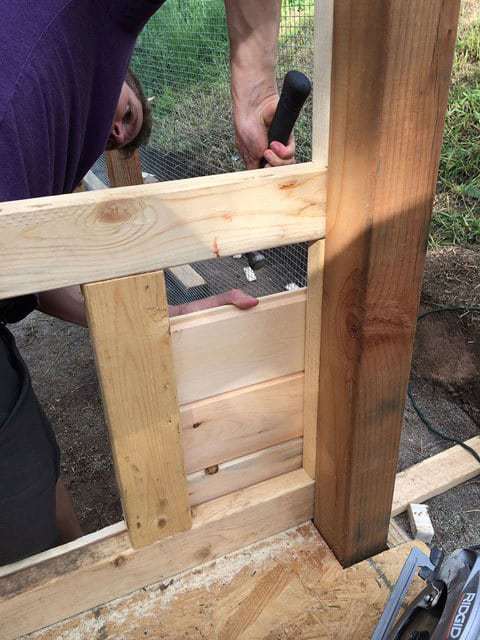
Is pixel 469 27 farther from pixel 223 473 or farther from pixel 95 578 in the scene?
Answer: pixel 95 578

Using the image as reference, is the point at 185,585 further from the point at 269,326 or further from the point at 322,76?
the point at 322,76

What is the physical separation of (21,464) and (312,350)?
537 mm

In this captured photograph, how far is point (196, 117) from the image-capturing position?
9.41ft

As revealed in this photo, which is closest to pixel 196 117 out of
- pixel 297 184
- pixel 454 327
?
pixel 454 327

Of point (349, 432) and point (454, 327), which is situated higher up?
point (349, 432)

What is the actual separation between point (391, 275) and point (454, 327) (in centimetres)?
165

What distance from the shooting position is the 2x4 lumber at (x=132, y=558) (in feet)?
3.09

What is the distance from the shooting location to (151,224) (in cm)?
71

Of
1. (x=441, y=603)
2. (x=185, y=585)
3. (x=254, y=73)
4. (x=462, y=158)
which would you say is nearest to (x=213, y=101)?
(x=462, y=158)

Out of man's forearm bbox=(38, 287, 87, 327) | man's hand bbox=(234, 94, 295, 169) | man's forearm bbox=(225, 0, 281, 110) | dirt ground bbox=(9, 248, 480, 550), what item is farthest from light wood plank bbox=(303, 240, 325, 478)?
dirt ground bbox=(9, 248, 480, 550)

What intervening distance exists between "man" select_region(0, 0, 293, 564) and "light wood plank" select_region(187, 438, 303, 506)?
10.6 inches

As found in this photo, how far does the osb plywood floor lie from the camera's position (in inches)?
37.5

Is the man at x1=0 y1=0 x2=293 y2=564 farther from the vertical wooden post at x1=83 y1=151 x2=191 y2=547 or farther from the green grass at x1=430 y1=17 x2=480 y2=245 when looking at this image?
the green grass at x1=430 y1=17 x2=480 y2=245

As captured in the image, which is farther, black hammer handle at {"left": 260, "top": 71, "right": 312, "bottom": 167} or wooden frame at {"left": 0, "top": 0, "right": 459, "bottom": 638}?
black hammer handle at {"left": 260, "top": 71, "right": 312, "bottom": 167}
